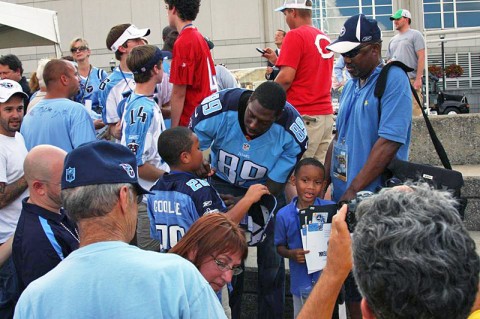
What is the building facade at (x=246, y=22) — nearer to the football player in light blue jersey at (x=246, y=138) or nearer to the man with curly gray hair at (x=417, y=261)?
the football player in light blue jersey at (x=246, y=138)

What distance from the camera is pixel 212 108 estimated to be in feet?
16.0

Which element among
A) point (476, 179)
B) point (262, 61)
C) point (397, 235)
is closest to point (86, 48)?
point (476, 179)

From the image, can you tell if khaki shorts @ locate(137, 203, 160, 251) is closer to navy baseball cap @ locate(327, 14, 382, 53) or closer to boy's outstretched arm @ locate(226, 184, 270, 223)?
boy's outstretched arm @ locate(226, 184, 270, 223)

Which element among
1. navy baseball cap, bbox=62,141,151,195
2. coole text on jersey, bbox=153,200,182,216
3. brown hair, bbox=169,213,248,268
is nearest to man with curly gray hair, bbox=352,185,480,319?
navy baseball cap, bbox=62,141,151,195

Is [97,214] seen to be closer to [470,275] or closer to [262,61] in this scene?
[470,275]

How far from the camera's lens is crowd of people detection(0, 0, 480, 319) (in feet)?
5.89

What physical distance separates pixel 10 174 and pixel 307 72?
269 cm

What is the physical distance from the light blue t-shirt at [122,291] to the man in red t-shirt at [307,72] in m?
3.90

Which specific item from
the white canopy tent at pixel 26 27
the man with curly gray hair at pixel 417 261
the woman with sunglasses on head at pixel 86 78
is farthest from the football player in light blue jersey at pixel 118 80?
the white canopy tent at pixel 26 27

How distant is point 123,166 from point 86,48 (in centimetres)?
671

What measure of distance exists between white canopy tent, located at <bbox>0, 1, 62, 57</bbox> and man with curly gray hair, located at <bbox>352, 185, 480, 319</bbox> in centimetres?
999

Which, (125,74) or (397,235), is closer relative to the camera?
(397,235)

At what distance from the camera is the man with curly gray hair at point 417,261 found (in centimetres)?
168

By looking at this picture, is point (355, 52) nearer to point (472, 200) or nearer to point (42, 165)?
point (42, 165)
